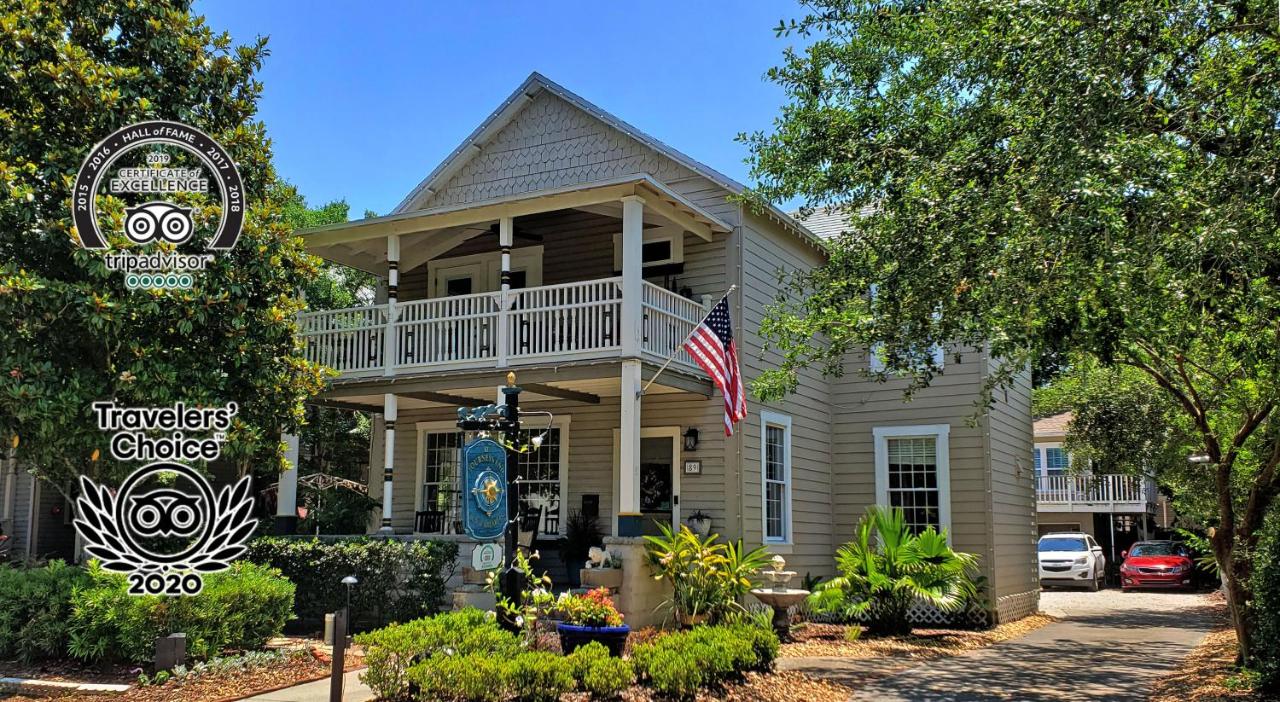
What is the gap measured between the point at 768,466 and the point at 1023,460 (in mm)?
6506

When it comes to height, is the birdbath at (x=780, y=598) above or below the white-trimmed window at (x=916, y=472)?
below

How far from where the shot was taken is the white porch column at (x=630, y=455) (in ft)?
41.4

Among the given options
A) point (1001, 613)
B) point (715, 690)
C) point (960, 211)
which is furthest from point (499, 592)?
point (1001, 613)

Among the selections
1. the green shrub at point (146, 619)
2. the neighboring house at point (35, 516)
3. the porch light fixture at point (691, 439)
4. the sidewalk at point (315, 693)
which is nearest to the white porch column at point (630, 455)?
the porch light fixture at point (691, 439)

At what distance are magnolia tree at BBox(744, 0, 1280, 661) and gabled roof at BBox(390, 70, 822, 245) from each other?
A: 486 centimetres

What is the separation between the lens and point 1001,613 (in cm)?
1667

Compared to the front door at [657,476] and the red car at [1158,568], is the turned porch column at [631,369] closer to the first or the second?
the front door at [657,476]

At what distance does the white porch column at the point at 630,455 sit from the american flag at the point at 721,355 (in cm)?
84

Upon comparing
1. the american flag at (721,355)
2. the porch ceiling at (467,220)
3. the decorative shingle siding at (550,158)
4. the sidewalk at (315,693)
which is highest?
the decorative shingle siding at (550,158)

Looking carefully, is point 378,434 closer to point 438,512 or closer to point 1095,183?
point 438,512

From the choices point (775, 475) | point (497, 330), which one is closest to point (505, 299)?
point (497, 330)

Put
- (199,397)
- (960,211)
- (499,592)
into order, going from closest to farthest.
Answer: (960,211), (499,592), (199,397)

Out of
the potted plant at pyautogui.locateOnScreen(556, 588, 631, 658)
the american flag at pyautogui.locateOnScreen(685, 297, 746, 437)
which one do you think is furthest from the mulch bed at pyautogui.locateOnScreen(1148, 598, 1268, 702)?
the american flag at pyautogui.locateOnScreen(685, 297, 746, 437)

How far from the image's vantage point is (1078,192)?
22.7ft
